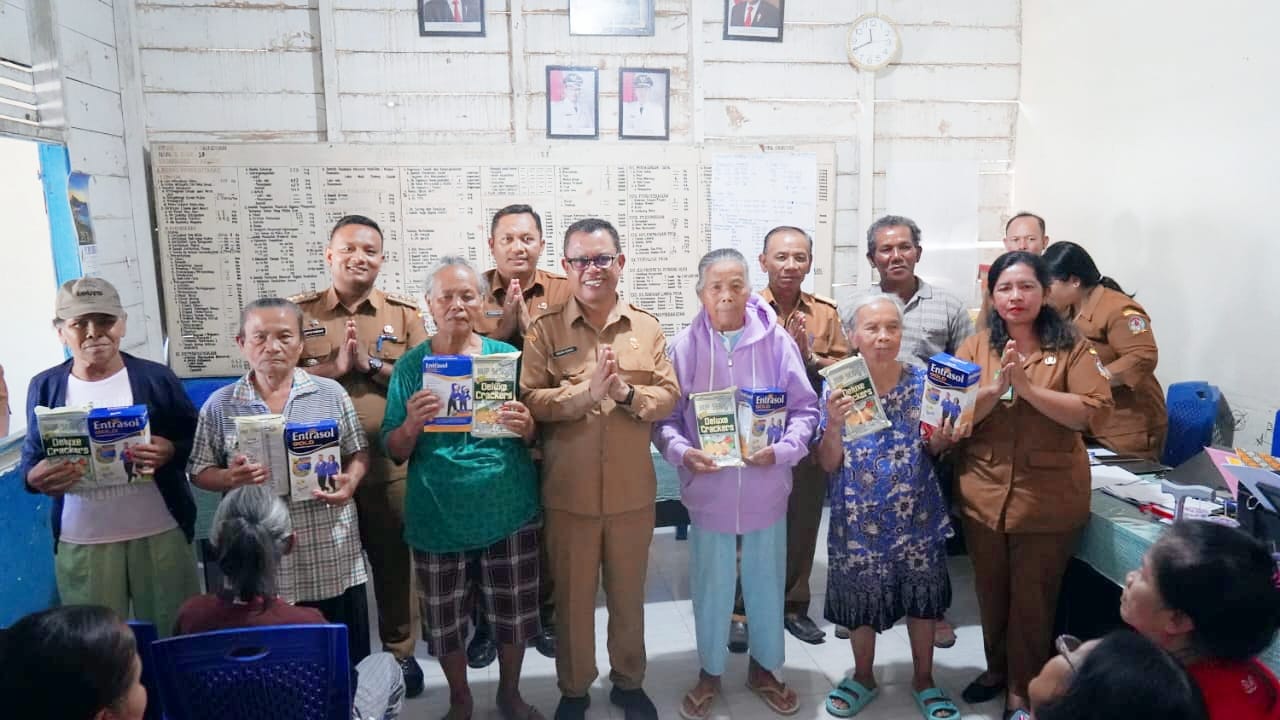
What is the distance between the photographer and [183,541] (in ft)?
8.18

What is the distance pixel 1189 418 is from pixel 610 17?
3632 millimetres

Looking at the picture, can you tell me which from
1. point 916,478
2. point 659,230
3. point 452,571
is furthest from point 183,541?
point 659,230

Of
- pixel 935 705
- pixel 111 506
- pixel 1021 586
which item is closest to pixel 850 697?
pixel 935 705

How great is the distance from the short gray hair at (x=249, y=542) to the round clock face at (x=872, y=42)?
4309 mm

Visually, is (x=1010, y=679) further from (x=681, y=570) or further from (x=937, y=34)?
(x=937, y=34)

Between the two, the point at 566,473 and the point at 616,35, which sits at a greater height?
the point at 616,35

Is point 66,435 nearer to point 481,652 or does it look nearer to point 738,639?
point 481,652

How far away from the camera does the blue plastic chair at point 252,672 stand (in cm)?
166

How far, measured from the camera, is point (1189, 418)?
361 centimetres

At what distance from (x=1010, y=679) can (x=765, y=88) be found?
138 inches

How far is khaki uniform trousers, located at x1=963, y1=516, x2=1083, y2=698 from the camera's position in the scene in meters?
2.62

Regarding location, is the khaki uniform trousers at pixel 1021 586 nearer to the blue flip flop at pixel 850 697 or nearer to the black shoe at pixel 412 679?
the blue flip flop at pixel 850 697

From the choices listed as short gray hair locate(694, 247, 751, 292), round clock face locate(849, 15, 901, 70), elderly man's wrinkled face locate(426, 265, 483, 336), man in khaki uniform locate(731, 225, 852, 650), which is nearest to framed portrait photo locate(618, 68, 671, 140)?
round clock face locate(849, 15, 901, 70)

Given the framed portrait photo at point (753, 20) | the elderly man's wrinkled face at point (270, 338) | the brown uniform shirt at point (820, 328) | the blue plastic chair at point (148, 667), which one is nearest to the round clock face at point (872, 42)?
the framed portrait photo at point (753, 20)
